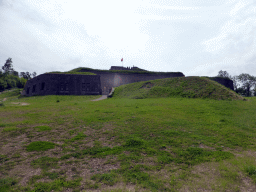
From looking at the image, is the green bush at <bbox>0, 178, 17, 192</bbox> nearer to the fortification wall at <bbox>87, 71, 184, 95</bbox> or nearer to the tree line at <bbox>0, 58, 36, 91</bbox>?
the fortification wall at <bbox>87, 71, 184, 95</bbox>

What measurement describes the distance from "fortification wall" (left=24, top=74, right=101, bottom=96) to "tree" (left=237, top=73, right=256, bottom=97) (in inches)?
2272

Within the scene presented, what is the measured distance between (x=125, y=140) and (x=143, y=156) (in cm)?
128

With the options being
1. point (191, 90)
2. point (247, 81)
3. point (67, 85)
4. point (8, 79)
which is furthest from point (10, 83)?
point (247, 81)

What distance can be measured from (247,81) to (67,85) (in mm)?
66296

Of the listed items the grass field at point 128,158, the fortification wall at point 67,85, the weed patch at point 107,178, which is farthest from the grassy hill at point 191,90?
the weed patch at point 107,178

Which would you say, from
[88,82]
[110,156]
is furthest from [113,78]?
[110,156]

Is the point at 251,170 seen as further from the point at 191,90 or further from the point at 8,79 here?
the point at 8,79

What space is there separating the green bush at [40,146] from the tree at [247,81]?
6812 cm

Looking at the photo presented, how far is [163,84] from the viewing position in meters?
24.4

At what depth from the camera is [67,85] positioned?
29.8 metres

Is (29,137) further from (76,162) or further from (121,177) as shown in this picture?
(121,177)

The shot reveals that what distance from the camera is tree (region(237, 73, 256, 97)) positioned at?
54531 mm

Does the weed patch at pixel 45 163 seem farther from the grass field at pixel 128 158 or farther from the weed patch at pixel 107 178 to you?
the weed patch at pixel 107 178

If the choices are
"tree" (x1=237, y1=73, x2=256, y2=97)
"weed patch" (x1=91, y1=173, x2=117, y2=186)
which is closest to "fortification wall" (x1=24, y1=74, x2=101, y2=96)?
"weed patch" (x1=91, y1=173, x2=117, y2=186)
